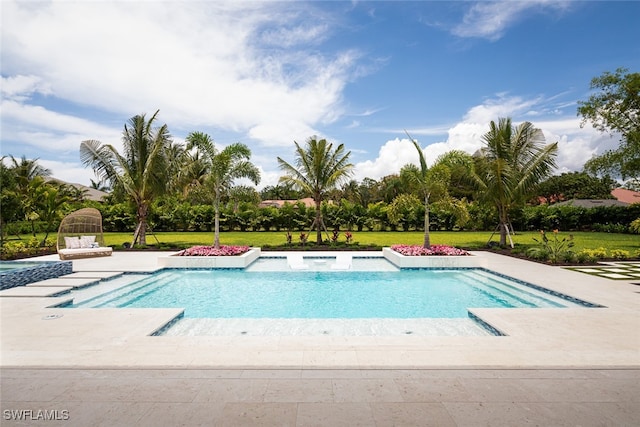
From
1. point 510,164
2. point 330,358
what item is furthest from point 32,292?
point 510,164

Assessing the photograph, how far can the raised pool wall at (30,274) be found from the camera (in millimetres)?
7824

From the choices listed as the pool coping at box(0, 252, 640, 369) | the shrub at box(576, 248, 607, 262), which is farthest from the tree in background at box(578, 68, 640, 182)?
the pool coping at box(0, 252, 640, 369)

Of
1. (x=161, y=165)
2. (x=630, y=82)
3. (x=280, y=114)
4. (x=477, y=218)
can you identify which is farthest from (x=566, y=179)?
(x=161, y=165)

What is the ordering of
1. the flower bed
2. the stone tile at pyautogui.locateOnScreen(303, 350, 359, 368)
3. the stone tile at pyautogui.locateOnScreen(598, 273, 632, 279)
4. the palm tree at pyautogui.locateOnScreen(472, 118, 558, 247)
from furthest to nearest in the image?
the palm tree at pyautogui.locateOnScreen(472, 118, 558, 247) < the flower bed < the stone tile at pyautogui.locateOnScreen(598, 273, 632, 279) < the stone tile at pyautogui.locateOnScreen(303, 350, 359, 368)

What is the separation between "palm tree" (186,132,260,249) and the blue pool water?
346 cm

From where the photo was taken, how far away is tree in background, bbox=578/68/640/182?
15688 millimetres

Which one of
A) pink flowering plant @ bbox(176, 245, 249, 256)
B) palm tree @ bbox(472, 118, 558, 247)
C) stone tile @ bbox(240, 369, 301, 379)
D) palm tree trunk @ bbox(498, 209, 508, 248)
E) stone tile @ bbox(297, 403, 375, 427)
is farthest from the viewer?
palm tree trunk @ bbox(498, 209, 508, 248)

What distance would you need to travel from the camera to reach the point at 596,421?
2.73 metres

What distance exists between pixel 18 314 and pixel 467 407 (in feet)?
21.9

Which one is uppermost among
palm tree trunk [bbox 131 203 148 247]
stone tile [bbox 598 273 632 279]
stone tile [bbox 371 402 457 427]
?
palm tree trunk [bbox 131 203 148 247]

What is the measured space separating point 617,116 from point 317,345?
1880cm

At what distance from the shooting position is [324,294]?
8.45 metres

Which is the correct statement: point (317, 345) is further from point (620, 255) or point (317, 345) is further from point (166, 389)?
point (620, 255)

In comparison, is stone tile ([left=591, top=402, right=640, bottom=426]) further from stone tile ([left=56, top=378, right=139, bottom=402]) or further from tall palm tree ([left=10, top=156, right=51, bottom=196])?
tall palm tree ([left=10, top=156, right=51, bottom=196])
